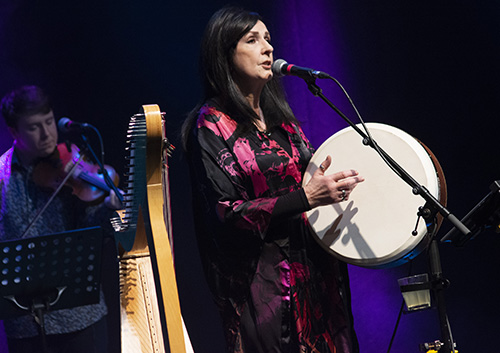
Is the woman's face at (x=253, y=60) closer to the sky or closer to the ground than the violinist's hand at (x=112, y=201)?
closer to the sky

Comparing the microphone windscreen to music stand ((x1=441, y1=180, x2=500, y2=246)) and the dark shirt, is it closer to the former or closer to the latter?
music stand ((x1=441, y1=180, x2=500, y2=246))

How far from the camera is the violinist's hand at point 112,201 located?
282 centimetres

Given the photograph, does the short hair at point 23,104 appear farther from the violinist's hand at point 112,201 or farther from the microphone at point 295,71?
the microphone at point 295,71

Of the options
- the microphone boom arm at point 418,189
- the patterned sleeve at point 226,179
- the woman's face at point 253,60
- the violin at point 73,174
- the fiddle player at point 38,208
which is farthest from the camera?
the violin at point 73,174

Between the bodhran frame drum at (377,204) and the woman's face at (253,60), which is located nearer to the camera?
the bodhran frame drum at (377,204)

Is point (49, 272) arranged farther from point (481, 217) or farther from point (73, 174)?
point (481, 217)

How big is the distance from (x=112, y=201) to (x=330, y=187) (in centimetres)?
125

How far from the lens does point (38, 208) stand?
273cm

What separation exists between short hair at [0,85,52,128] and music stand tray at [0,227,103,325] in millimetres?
867

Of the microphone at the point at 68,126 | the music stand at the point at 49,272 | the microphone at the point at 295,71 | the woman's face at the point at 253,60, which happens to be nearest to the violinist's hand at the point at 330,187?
the microphone at the point at 295,71

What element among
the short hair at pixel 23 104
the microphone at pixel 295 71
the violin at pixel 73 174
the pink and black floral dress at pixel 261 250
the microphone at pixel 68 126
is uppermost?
the short hair at pixel 23 104

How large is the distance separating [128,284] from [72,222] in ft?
3.17

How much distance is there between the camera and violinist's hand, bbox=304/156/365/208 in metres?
1.94

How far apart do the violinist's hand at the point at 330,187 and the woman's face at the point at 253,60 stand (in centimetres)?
44
